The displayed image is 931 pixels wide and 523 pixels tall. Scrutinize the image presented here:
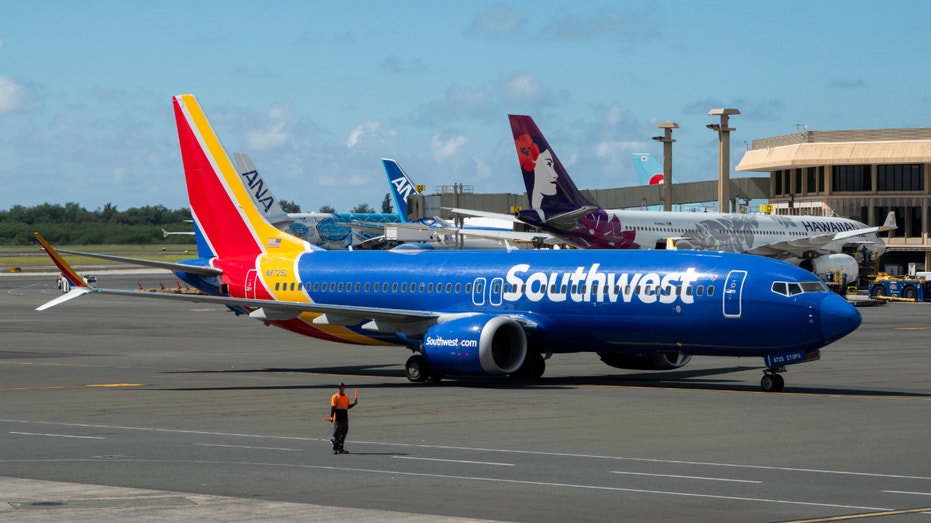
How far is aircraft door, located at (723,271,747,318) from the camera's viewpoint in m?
32.9

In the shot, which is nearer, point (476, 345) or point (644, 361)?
point (476, 345)

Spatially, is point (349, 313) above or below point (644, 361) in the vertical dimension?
above

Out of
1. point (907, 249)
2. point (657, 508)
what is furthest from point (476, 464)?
point (907, 249)

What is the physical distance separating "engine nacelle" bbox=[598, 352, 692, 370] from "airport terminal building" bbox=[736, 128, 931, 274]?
77375 millimetres

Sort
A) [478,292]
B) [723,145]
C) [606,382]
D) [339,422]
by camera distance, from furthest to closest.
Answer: [723,145], [478,292], [606,382], [339,422]

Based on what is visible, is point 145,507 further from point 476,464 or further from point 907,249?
point 907,249

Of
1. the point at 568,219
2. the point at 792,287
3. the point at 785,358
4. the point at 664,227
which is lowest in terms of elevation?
the point at 785,358

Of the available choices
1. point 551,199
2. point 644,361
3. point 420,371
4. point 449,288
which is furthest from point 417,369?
point 551,199

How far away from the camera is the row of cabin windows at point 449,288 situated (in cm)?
3391

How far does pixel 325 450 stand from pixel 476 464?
3210 millimetres

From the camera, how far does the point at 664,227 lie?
82.7 metres

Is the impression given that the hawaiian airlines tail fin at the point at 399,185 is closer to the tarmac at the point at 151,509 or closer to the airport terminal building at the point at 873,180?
the airport terminal building at the point at 873,180

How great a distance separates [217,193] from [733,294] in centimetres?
1890

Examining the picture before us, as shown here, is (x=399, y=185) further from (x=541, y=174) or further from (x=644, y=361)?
(x=644, y=361)
